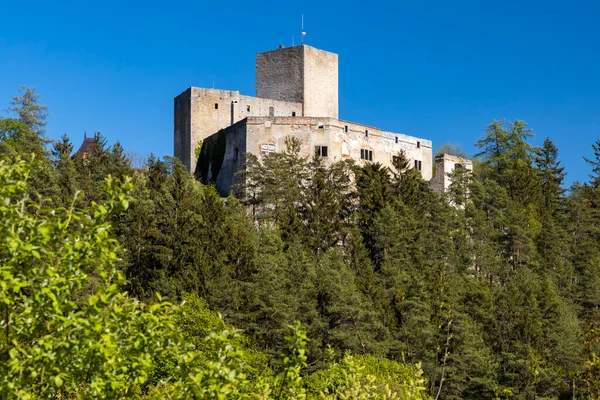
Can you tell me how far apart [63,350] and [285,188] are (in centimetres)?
3621

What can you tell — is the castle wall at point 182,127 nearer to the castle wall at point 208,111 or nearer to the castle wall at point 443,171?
the castle wall at point 208,111

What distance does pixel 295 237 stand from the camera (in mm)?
38750

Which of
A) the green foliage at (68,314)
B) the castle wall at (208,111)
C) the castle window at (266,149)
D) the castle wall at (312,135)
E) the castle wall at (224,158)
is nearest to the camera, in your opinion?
the green foliage at (68,314)

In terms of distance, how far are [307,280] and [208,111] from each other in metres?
26.2

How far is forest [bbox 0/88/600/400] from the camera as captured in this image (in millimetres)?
8391

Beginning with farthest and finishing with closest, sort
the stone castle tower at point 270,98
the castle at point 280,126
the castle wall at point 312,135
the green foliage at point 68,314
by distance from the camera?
the stone castle tower at point 270,98 → the castle at point 280,126 → the castle wall at point 312,135 → the green foliage at point 68,314

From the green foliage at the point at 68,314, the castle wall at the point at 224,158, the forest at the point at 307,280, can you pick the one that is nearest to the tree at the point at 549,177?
the forest at the point at 307,280

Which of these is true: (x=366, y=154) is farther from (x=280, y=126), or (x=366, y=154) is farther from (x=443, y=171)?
(x=443, y=171)

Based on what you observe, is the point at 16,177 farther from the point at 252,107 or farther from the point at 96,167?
the point at 252,107

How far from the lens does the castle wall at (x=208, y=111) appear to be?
186 feet

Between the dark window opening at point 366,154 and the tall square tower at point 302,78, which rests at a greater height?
the tall square tower at point 302,78

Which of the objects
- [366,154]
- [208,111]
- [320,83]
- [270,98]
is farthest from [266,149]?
[320,83]

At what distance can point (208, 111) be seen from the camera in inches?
2244

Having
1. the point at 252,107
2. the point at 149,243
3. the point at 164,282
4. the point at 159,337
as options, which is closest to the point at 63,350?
the point at 159,337
